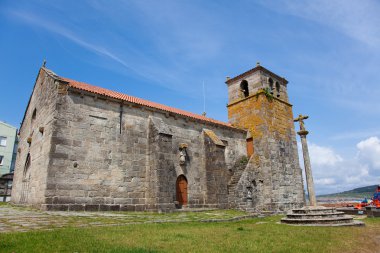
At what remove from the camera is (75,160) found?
1284 centimetres

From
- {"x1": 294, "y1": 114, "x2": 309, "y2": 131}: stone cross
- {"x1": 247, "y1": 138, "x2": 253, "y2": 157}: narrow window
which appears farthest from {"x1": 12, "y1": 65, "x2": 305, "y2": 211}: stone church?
{"x1": 294, "y1": 114, "x2": 309, "y2": 131}: stone cross

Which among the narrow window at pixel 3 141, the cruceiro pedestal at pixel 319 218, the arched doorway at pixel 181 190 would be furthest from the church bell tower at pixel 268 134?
the narrow window at pixel 3 141

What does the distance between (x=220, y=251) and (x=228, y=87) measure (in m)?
21.1

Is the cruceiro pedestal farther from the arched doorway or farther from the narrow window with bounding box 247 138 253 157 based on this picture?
the narrow window with bounding box 247 138 253 157

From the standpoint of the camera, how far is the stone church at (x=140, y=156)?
12828 mm

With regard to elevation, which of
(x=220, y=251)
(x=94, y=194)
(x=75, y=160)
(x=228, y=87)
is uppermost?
(x=228, y=87)

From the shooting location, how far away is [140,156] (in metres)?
15.1

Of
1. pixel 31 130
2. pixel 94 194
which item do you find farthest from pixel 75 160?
pixel 31 130

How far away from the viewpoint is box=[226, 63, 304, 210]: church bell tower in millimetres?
19906

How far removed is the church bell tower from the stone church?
0.27 ft

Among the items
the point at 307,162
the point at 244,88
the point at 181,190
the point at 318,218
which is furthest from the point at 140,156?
the point at 244,88

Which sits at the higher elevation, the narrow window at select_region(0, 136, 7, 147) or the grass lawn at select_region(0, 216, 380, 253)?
the narrow window at select_region(0, 136, 7, 147)

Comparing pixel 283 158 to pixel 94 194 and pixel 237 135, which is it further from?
pixel 94 194

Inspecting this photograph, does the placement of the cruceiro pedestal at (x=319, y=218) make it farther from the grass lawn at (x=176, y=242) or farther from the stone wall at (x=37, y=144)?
the stone wall at (x=37, y=144)
